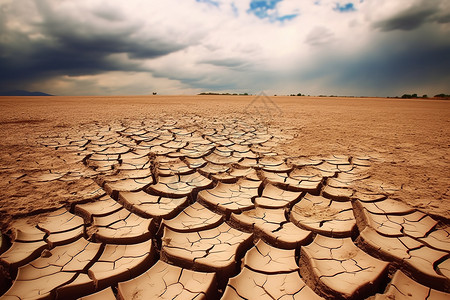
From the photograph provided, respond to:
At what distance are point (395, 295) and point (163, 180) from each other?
68.9 inches

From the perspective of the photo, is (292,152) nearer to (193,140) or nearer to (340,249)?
(193,140)

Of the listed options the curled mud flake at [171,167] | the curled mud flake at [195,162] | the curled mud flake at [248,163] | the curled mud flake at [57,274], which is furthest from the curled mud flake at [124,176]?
the curled mud flake at [248,163]

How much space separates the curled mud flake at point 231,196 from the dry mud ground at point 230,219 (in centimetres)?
1

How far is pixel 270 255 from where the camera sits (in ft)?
3.92

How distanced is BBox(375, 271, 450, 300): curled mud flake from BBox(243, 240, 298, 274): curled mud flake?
1.26 ft

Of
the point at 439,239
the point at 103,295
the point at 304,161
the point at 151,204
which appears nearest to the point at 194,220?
the point at 151,204

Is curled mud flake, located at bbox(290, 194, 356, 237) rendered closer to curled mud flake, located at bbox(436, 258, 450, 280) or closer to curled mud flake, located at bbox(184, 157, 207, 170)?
curled mud flake, located at bbox(436, 258, 450, 280)

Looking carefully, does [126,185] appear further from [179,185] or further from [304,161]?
[304,161]

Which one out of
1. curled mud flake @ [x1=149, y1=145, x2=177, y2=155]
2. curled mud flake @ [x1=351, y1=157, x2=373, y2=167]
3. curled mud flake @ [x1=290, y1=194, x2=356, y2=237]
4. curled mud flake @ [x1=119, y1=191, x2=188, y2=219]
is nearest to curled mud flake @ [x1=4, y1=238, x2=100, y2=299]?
curled mud flake @ [x1=119, y1=191, x2=188, y2=219]

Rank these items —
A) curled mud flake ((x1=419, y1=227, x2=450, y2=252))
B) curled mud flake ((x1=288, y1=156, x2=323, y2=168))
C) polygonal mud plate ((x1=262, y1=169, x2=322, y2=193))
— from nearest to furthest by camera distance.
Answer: curled mud flake ((x1=419, y1=227, x2=450, y2=252)), polygonal mud plate ((x1=262, y1=169, x2=322, y2=193)), curled mud flake ((x1=288, y1=156, x2=323, y2=168))

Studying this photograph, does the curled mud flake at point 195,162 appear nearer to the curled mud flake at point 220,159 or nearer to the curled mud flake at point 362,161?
the curled mud flake at point 220,159

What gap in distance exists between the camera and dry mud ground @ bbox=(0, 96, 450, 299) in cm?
101

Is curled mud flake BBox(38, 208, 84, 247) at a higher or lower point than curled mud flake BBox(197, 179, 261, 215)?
lower

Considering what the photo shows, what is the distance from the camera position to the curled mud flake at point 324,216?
1.36 m
